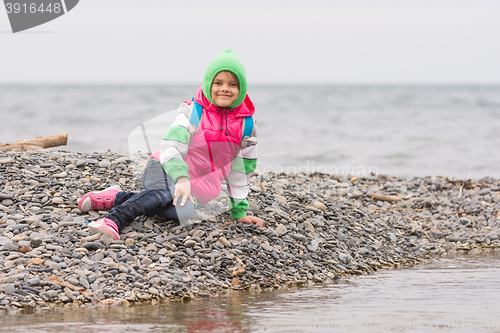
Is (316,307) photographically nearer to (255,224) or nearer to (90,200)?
(255,224)

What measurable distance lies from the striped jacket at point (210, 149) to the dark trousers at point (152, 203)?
24 cm

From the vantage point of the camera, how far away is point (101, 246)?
13.3 feet

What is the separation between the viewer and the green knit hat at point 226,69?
4.17 meters

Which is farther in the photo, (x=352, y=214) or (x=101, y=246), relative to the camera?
(x=352, y=214)

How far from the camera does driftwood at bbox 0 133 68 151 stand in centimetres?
673

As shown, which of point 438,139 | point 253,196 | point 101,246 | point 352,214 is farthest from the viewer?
point 438,139

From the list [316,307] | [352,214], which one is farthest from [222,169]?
[352,214]

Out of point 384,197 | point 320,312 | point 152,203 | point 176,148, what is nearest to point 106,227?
point 152,203

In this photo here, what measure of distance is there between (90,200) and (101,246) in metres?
0.65

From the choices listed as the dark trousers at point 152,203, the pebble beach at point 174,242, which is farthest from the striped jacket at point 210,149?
the pebble beach at point 174,242

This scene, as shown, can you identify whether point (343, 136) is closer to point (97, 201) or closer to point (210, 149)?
point (210, 149)

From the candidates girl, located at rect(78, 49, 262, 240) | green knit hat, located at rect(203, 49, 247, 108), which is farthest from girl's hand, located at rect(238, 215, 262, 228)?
green knit hat, located at rect(203, 49, 247, 108)

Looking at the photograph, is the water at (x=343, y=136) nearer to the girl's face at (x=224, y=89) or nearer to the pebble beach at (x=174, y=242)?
the pebble beach at (x=174, y=242)

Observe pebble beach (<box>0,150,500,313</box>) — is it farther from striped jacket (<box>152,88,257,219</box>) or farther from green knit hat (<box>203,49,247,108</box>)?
green knit hat (<box>203,49,247,108</box>)
